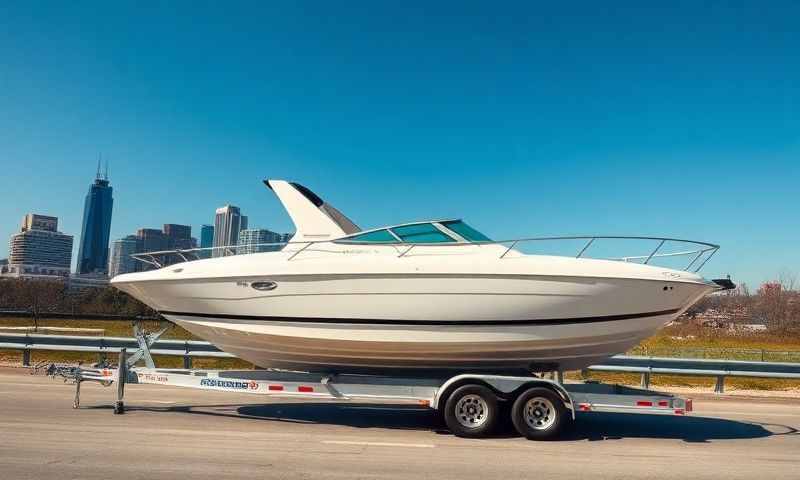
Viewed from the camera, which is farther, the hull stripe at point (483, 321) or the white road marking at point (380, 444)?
the hull stripe at point (483, 321)

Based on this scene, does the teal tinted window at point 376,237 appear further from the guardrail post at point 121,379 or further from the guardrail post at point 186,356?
the guardrail post at point 186,356

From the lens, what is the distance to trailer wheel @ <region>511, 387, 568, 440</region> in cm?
617

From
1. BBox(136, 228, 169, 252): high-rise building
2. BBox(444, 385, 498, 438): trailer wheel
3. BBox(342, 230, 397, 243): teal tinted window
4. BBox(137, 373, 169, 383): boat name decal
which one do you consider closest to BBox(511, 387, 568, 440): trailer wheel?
BBox(444, 385, 498, 438): trailer wheel

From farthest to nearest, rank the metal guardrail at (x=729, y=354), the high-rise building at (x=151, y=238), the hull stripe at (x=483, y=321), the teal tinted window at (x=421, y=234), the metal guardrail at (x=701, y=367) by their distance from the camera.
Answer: the high-rise building at (x=151, y=238), the metal guardrail at (x=729, y=354), the metal guardrail at (x=701, y=367), the teal tinted window at (x=421, y=234), the hull stripe at (x=483, y=321)

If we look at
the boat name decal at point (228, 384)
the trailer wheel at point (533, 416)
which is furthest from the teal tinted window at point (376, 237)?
the trailer wheel at point (533, 416)

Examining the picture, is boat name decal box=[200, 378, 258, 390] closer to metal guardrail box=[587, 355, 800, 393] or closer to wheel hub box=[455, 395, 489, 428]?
wheel hub box=[455, 395, 489, 428]

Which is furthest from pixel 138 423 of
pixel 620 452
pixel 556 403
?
pixel 620 452

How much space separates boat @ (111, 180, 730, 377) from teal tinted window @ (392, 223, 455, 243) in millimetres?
13

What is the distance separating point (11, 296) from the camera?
4409cm

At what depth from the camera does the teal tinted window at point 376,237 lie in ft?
22.4

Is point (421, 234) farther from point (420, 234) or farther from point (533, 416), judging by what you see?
point (533, 416)

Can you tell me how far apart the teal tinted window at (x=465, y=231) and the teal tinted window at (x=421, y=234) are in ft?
0.49

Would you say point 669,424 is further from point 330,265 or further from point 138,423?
point 138,423

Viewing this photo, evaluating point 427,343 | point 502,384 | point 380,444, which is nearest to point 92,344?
point 380,444
